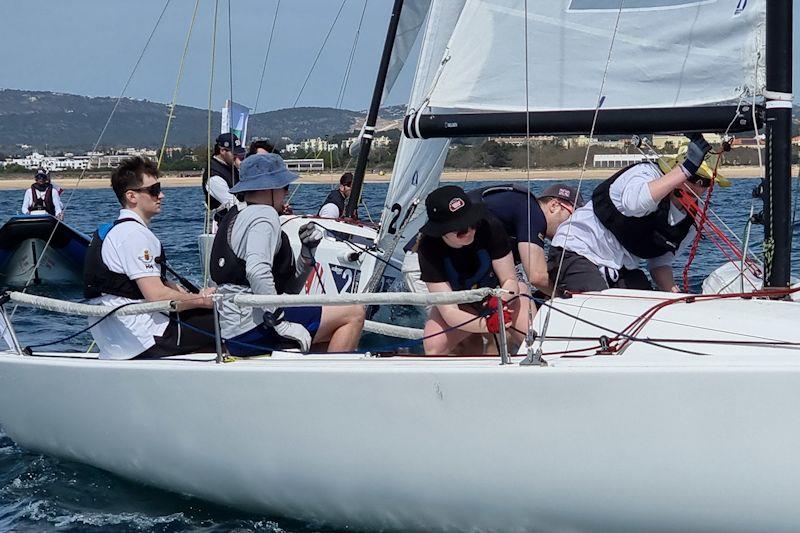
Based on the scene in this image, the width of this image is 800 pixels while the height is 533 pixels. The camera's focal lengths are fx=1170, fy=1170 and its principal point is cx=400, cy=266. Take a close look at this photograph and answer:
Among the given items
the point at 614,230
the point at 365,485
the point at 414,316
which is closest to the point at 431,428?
the point at 365,485

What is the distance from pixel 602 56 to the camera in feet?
16.1

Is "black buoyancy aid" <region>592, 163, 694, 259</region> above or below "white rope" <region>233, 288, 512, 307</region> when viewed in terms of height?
above

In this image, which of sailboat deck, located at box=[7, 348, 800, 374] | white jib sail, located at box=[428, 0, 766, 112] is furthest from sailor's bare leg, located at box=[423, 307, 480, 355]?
white jib sail, located at box=[428, 0, 766, 112]

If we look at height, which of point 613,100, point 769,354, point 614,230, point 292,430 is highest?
point 613,100

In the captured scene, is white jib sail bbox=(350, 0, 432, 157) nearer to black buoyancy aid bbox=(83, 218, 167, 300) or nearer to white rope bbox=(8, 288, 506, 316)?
black buoyancy aid bbox=(83, 218, 167, 300)

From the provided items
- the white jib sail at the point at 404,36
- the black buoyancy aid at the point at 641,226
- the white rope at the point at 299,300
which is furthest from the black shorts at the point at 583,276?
the white jib sail at the point at 404,36

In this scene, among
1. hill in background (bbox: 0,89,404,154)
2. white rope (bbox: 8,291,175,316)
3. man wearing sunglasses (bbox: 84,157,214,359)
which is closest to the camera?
white rope (bbox: 8,291,175,316)

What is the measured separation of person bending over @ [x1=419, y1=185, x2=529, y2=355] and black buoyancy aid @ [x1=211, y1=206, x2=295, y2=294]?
623 mm

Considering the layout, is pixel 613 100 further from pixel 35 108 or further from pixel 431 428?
pixel 35 108

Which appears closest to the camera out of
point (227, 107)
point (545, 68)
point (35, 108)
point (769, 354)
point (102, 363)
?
point (769, 354)

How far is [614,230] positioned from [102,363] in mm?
2139

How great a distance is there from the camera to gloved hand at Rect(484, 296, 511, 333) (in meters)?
3.86

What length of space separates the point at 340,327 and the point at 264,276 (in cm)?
59

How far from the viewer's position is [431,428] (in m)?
3.88
